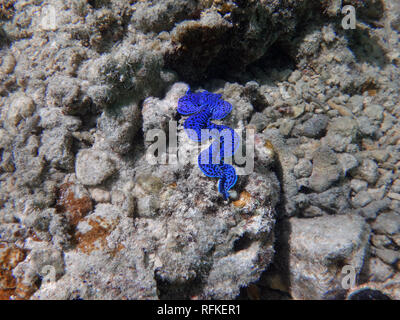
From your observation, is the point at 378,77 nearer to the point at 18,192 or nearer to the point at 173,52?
the point at 173,52

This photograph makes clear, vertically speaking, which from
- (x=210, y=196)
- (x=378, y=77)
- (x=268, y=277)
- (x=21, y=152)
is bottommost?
(x=268, y=277)

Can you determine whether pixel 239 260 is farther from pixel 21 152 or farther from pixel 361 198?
pixel 21 152

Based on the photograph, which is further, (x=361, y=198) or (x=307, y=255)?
(x=361, y=198)

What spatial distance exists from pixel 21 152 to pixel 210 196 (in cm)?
243

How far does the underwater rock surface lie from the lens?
262cm

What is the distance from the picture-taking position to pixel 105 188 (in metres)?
2.96

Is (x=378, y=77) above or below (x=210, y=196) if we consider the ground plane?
above

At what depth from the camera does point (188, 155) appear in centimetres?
284

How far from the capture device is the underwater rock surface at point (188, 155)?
8.59ft
